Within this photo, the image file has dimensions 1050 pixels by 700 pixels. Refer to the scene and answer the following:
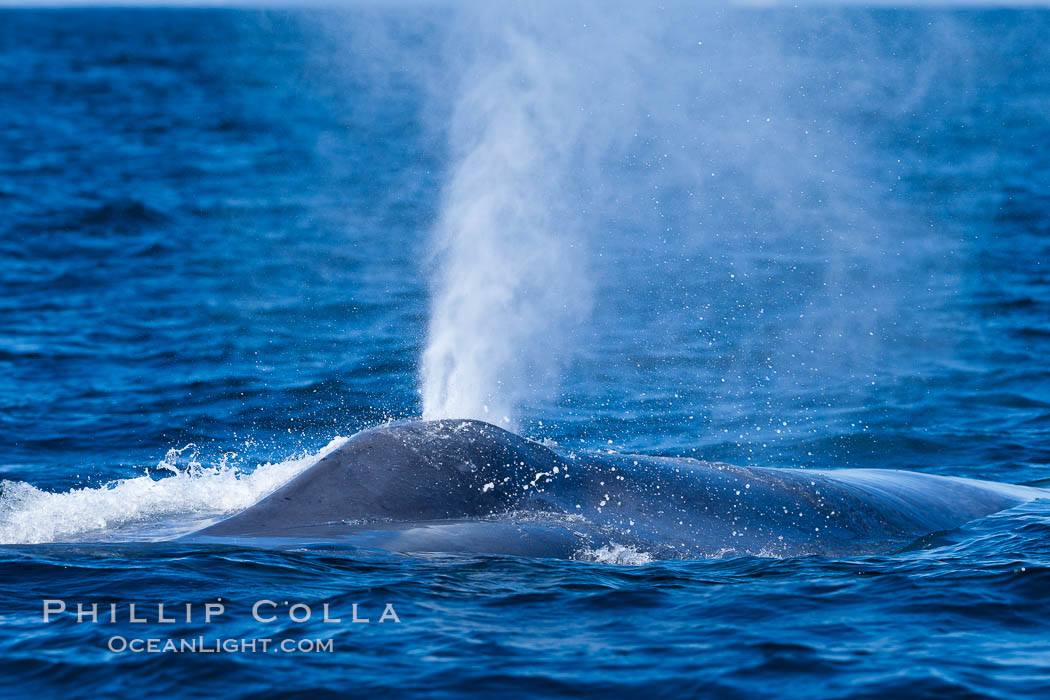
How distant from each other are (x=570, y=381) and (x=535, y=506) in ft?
28.9

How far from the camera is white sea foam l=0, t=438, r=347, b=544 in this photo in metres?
11.1

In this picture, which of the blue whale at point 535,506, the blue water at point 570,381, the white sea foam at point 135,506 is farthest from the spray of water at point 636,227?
the blue whale at point 535,506

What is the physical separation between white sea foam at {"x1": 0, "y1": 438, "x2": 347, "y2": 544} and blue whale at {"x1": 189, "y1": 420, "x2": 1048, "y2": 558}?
1.84 feet

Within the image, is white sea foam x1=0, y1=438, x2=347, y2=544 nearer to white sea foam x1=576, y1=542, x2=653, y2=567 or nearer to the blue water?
the blue water

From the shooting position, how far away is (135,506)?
11.8 meters

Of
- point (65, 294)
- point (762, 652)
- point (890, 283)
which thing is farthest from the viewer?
point (890, 283)

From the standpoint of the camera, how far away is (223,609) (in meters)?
9.70

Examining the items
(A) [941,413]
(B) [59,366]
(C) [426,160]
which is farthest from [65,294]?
(C) [426,160]

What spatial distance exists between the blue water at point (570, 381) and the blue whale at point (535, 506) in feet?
0.90

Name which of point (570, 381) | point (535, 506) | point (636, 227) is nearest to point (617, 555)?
point (535, 506)

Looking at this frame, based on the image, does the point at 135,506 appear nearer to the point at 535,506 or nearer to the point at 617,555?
the point at 535,506

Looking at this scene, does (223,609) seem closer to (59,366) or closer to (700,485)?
(700,485)

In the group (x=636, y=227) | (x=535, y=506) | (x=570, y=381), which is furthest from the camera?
(x=636, y=227)

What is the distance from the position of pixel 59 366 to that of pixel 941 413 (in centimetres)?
1307
